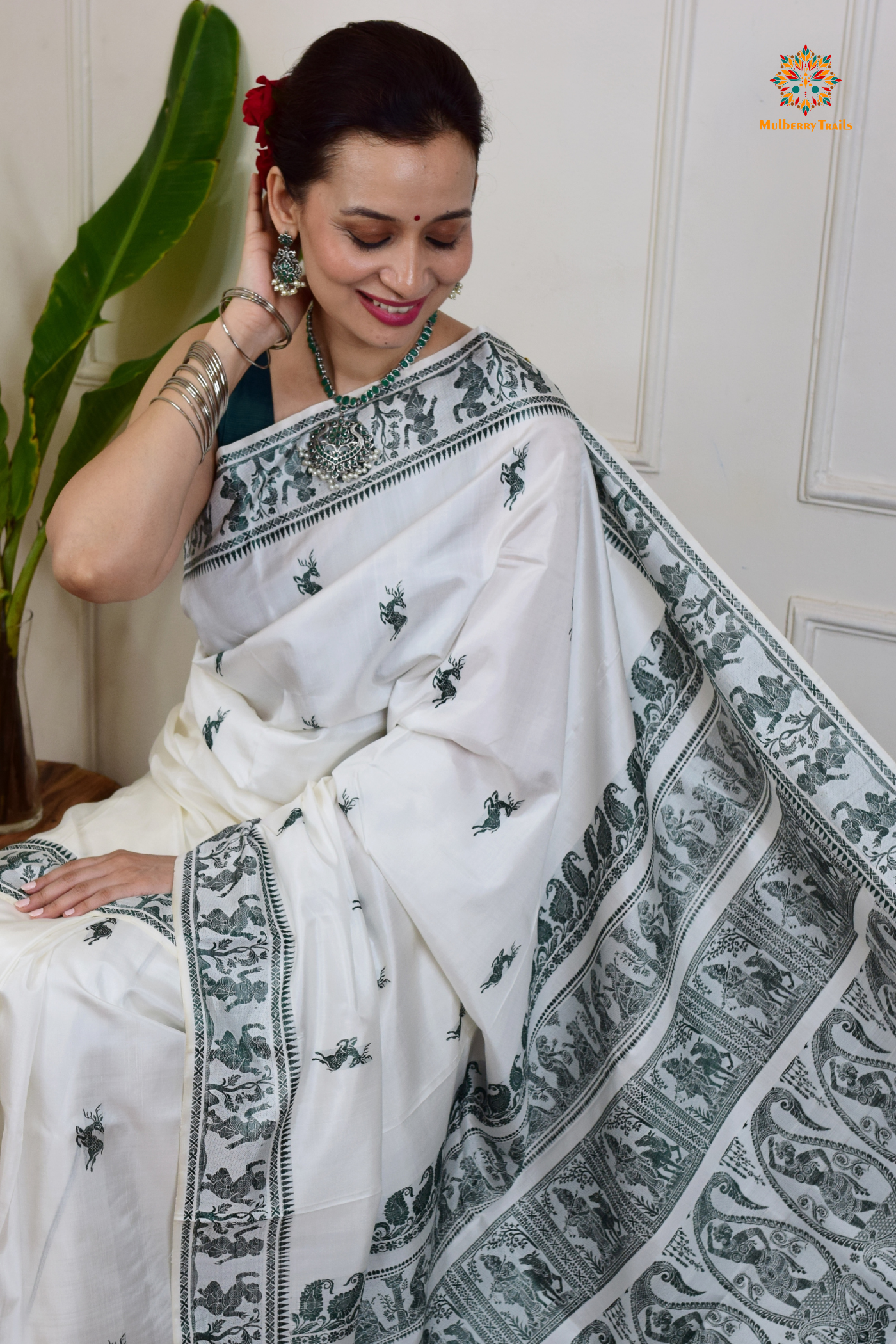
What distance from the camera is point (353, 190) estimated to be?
129 centimetres

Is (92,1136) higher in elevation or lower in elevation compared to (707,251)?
lower

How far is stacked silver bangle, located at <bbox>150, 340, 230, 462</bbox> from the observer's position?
54.2 inches

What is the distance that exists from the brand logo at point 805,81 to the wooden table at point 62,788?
1788 millimetres

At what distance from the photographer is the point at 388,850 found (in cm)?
128

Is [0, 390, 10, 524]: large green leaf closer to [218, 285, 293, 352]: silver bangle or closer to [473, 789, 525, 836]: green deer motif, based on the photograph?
[218, 285, 293, 352]: silver bangle

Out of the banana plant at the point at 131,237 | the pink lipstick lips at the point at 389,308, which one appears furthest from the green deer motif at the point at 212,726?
the banana plant at the point at 131,237

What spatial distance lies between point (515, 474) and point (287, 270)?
37 cm

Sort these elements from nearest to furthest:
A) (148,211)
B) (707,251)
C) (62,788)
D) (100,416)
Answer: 1. (707,251)
2. (148,211)
3. (100,416)
4. (62,788)

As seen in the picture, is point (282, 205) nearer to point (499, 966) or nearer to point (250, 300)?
point (250, 300)

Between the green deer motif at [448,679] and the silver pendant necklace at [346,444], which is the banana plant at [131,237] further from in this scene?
the green deer motif at [448,679]

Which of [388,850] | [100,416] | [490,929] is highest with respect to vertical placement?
[100,416]

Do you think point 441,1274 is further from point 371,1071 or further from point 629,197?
point 629,197

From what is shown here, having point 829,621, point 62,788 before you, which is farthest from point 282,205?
point 62,788

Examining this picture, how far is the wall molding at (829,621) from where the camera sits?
1.85 meters
